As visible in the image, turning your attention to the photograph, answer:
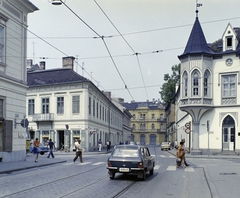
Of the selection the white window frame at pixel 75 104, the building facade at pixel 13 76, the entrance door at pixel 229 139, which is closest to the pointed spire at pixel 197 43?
the entrance door at pixel 229 139

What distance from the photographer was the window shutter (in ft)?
76.2

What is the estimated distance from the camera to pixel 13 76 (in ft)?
80.6

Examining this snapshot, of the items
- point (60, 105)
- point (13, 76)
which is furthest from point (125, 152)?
point (60, 105)

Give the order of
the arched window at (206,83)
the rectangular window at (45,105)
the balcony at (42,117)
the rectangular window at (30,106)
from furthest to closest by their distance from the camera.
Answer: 1. the rectangular window at (30,106)
2. the rectangular window at (45,105)
3. the balcony at (42,117)
4. the arched window at (206,83)

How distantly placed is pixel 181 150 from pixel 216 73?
66.4 ft

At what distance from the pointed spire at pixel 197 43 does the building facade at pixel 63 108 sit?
14.3m

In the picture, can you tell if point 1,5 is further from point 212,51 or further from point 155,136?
point 155,136

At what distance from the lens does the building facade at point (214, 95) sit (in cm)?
3847

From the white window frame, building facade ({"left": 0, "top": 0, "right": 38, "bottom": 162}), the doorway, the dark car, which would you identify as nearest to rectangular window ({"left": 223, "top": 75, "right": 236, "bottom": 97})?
the doorway

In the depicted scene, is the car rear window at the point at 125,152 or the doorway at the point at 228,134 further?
the doorway at the point at 228,134

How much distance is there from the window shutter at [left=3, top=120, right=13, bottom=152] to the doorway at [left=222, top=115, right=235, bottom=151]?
78.1ft

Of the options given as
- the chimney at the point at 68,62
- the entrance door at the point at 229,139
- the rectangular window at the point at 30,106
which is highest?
the chimney at the point at 68,62

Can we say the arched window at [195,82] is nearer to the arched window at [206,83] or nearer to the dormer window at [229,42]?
the arched window at [206,83]

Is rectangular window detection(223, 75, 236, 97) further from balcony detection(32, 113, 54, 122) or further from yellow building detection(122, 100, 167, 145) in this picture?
yellow building detection(122, 100, 167, 145)
